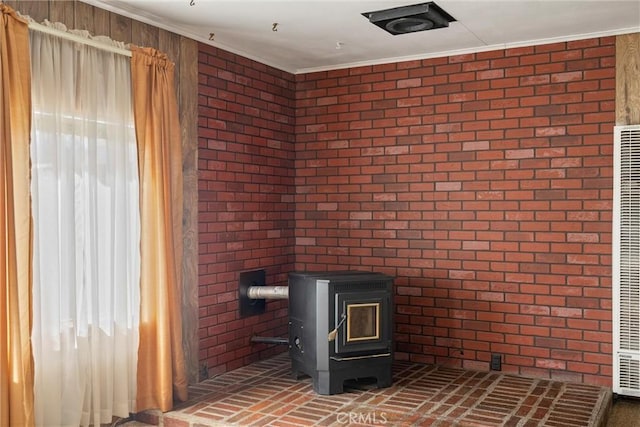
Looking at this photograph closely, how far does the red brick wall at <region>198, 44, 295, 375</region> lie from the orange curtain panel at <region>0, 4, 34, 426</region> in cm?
144

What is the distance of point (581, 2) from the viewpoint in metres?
3.63

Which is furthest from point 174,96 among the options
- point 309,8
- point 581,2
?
point 581,2

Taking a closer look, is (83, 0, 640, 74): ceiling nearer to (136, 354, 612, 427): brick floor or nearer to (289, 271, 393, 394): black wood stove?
(289, 271, 393, 394): black wood stove

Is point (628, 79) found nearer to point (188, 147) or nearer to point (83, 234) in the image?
point (188, 147)

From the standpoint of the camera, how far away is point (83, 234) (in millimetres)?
3447

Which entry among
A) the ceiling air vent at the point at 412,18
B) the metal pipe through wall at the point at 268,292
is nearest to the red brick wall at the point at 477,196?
the metal pipe through wall at the point at 268,292

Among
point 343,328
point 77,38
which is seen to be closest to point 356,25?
point 77,38

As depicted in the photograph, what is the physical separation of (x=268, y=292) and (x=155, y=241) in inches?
46.8

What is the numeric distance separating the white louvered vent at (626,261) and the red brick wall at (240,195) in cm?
250

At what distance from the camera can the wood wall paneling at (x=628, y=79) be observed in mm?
4176

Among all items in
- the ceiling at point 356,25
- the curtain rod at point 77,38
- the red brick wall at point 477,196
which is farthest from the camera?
the red brick wall at point 477,196

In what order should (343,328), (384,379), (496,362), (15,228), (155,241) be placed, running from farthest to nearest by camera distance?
1. (496,362)
2. (384,379)
3. (343,328)
4. (155,241)
5. (15,228)

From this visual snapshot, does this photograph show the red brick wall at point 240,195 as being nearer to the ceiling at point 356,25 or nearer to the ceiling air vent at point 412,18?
the ceiling at point 356,25

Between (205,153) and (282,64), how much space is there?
1195 mm
